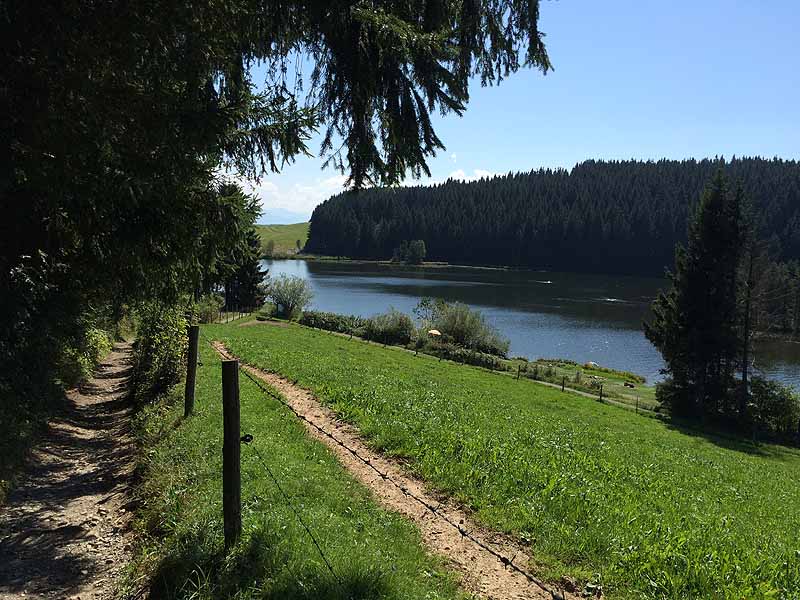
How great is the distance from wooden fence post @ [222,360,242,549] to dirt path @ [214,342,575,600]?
228cm

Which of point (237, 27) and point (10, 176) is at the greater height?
point (237, 27)

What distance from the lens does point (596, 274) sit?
168 metres

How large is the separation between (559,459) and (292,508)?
5664mm

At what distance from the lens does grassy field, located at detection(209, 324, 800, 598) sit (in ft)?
20.4

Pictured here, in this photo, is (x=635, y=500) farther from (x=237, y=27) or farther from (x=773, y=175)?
(x=773, y=175)

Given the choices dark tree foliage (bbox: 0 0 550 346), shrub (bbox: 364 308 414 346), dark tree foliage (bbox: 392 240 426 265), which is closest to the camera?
dark tree foliage (bbox: 0 0 550 346)

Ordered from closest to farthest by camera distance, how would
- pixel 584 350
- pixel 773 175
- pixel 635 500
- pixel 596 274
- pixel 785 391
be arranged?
pixel 635 500 < pixel 785 391 < pixel 584 350 < pixel 596 274 < pixel 773 175

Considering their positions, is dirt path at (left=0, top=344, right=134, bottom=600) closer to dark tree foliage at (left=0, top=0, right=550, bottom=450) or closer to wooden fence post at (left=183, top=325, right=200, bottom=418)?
wooden fence post at (left=183, top=325, right=200, bottom=418)

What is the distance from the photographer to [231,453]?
5.98m

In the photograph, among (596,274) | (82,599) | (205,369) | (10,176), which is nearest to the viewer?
(10,176)

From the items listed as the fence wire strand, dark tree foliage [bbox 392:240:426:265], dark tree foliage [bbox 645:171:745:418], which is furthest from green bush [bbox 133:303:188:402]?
dark tree foliage [bbox 392:240:426:265]

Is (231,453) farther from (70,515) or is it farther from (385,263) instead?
(385,263)

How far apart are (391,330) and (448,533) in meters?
43.4

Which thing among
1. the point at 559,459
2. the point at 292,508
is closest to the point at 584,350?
the point at 559,459
